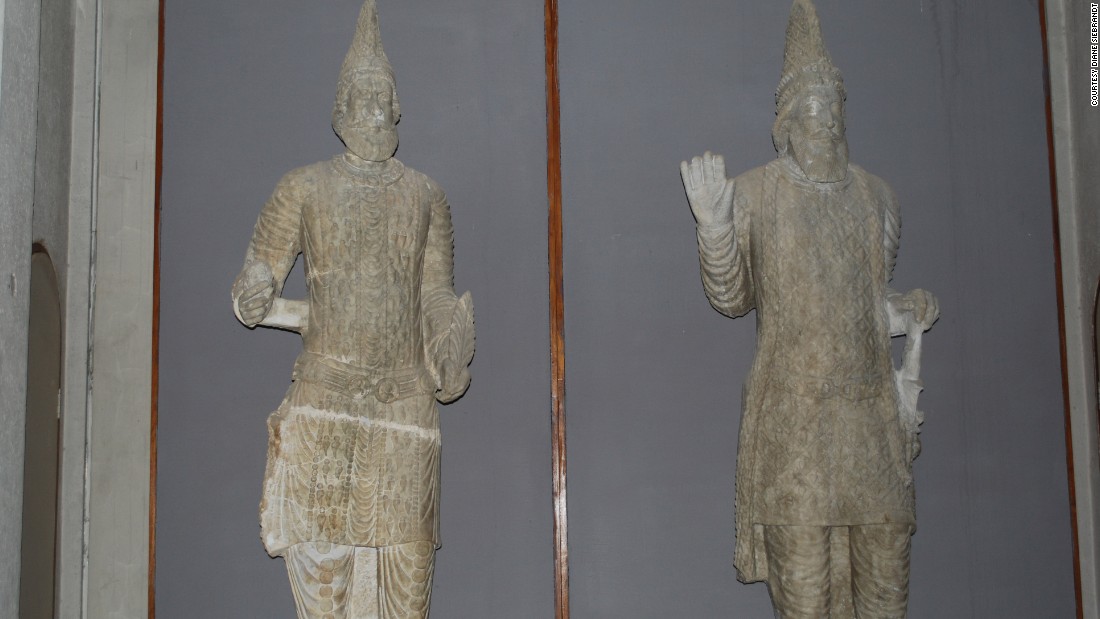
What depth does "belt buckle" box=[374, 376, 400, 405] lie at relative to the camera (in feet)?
16.3

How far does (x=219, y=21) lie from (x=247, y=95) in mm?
340

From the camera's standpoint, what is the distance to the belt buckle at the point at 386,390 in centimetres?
496

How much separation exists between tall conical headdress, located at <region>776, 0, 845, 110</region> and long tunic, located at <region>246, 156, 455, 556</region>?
1.43 metres

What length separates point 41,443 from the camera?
5477 mm

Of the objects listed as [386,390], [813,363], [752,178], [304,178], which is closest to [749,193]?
[752,178]

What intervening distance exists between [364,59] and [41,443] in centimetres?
194

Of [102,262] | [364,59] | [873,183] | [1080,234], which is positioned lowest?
[102,262]

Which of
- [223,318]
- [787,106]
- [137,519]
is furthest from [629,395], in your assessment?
[137,519]

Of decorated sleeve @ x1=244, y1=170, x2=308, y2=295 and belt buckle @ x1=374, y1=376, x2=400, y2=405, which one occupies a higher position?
decorated sleeve @ x1=244, y1=170, x2=308, y2=295

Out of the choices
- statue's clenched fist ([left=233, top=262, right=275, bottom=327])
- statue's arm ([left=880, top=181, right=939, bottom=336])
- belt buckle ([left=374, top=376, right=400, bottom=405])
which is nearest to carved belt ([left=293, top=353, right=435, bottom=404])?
belt buckle ([left=374, top=376, right=400, bottom=405])

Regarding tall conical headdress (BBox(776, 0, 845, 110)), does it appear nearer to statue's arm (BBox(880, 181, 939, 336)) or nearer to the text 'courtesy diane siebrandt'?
statue's arm (BBox(880, 181, 939, 336))

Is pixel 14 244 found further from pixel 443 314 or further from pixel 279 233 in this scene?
pixel 443 314

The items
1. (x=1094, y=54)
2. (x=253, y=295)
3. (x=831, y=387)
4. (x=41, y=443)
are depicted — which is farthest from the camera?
(x=1094, y=54)

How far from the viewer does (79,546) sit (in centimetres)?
559
